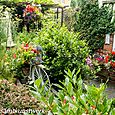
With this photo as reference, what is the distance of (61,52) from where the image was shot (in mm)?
5043

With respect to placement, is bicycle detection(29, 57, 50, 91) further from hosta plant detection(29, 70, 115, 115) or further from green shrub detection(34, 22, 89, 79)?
hosta plant detection(29, 70, 115, 115)

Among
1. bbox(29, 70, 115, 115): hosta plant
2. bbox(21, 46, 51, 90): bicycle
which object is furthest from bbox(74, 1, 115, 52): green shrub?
bbox(29, 70, 115, 115): hosta plant

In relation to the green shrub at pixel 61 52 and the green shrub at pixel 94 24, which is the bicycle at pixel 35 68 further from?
the green shrub at pixel 94 24

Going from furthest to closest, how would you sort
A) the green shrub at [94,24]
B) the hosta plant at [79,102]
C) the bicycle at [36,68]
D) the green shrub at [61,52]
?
the green shrub at [94,24], the green shrub at [61,52], the bicycle at [36,68], the hosta plant at [79,102]

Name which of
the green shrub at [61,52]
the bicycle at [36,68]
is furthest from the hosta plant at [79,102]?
the green shrub at [61,52]

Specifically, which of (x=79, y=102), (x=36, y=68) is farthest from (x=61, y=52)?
(x=79, y=102)

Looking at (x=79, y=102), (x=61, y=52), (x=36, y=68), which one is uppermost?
(x=79, y=102)

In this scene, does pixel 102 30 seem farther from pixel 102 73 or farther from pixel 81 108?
pixel 81 108

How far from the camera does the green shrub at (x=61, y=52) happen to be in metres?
5.04

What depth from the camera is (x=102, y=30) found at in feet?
28.0

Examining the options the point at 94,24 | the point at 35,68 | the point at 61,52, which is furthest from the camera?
the point at 94,24

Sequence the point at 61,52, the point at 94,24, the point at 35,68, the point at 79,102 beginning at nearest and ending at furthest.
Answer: the point at 79,102
the point at 35,68
the point at 61,52
the point at 94,24

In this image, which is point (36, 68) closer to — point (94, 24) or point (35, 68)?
point (35, 68)

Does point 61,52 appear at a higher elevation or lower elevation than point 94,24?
lower
